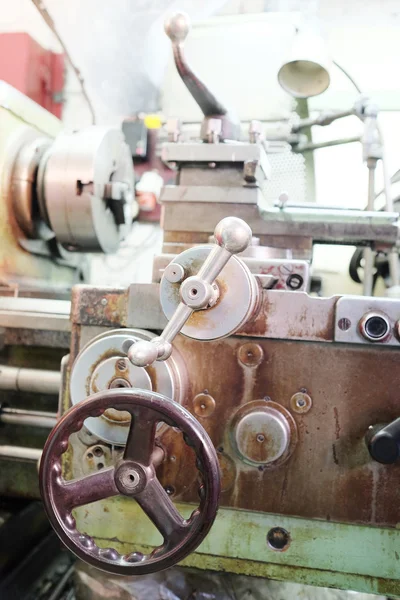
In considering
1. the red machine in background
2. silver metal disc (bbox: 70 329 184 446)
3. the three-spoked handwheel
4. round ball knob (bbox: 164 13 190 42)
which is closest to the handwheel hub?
the three-spoked handwheel

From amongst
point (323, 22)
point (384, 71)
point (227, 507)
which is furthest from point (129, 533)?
point (323, 22)

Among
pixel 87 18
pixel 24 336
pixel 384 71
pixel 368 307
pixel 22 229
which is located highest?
pixel 87 18

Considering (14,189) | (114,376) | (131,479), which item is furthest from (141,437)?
(14,189)

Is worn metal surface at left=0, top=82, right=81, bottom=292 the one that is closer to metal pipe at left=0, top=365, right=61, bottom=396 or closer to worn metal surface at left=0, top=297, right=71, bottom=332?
worn metal surface at left=0, top=297, right=71, bottom=332

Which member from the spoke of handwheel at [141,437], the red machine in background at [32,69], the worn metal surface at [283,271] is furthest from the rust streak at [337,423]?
the red machine in background at [32,69]

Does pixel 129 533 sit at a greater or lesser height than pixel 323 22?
lesser

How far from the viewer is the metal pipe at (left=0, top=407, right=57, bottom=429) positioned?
1297 mm

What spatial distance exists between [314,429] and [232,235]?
399mm

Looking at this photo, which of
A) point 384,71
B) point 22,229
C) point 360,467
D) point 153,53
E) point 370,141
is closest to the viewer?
point 360,467

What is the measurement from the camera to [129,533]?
95 cm

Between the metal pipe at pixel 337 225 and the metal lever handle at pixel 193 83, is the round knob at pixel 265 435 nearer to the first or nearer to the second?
the metal pipe at pixel 337 225

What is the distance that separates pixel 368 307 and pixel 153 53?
1917 millimetres

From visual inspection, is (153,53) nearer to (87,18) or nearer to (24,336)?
(87,18)

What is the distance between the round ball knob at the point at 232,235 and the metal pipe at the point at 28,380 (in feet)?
2.41
